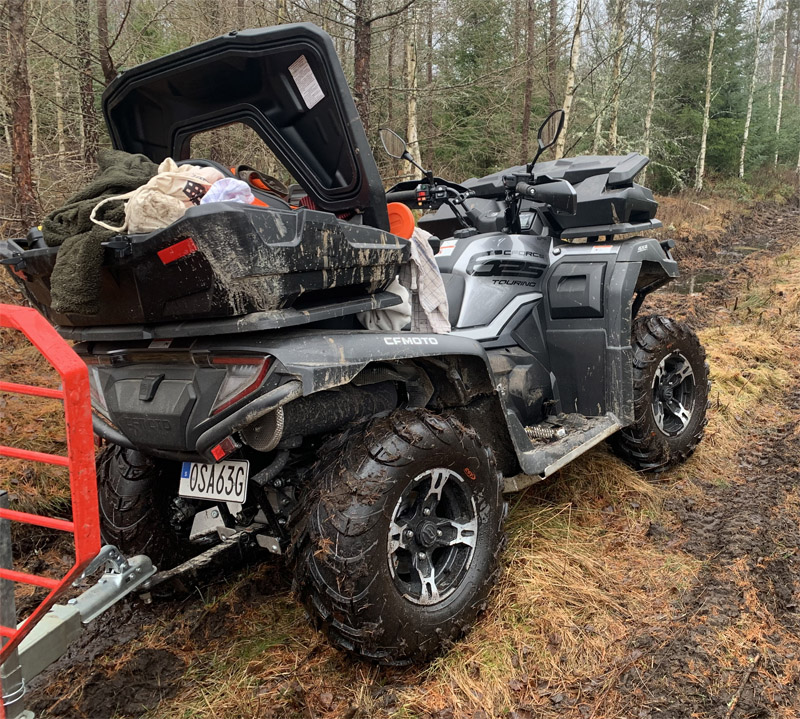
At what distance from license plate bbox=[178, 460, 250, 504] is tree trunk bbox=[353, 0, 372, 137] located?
586 centimetres

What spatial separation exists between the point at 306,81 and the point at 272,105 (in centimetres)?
27

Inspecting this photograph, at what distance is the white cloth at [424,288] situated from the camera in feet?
8.61

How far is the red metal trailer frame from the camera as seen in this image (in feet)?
4.64

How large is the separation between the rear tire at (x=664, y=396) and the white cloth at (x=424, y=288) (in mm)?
1643

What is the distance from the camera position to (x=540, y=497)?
147 inches

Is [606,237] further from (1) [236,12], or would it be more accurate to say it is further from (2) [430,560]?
(1) [236,12]

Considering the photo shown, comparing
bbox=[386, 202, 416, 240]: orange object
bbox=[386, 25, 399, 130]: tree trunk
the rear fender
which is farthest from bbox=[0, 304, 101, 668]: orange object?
bbox=[386, 25, 399, 130]: tree trunk

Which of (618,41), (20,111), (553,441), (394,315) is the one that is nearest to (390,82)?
(618,41)

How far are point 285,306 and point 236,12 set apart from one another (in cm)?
1125

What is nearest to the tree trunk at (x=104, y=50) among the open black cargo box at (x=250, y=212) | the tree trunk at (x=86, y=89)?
the tree trunk at (x=86, y=89)

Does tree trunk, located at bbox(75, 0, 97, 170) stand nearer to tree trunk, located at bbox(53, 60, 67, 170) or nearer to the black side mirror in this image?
tree trunk, located at bbox(53, 60, 67, 170)

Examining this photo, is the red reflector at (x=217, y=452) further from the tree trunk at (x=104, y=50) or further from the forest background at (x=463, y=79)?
the tree trunk at (x=104, y=50)

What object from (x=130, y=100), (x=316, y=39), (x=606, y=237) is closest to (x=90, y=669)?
(x=130, y=100)

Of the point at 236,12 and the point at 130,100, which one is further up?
the point at 236,12
